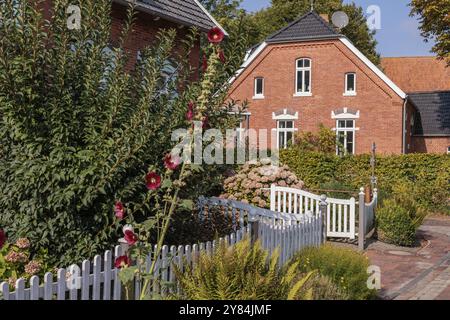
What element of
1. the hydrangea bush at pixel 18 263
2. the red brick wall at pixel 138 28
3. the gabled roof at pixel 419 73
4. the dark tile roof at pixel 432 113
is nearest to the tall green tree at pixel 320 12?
the gabled roof at pixel 419 73

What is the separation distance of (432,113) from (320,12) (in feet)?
52.2

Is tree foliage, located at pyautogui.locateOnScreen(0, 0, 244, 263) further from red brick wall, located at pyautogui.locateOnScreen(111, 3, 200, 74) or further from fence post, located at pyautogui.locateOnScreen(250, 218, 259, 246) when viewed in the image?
red brick wall, located at pyautogui.locateOnScreen(111, 3, 200, 74)

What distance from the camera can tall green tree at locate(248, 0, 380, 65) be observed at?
44250mm

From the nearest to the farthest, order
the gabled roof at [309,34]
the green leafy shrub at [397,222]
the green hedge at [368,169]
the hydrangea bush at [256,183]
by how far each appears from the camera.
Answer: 1. the green leafy shrub at [397,222]
2. the hydrangea bush at [256,183]
3. the green hedge at [368,169]
4. the gabled roof at [309,34]

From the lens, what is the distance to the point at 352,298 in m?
6.06

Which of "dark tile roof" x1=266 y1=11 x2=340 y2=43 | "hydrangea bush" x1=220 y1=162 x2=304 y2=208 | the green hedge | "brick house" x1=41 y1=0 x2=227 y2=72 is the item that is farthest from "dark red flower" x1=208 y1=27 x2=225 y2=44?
"dark tile roof" x1=266 y1=11 x2=340 y2=43

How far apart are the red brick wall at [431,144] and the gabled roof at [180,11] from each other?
22.4m

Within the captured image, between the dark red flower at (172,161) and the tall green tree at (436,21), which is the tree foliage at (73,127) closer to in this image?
the dark red flower at (172,161)

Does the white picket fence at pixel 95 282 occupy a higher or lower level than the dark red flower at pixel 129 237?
lower

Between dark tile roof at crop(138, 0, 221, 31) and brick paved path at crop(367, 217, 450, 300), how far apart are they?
669 centimetres

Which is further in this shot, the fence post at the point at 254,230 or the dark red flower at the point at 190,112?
the fence post at the point at 254,230

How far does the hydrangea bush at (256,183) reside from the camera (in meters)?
13.1

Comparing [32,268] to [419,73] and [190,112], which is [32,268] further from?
[419,73]

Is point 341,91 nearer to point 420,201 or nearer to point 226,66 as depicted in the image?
point 420,201
